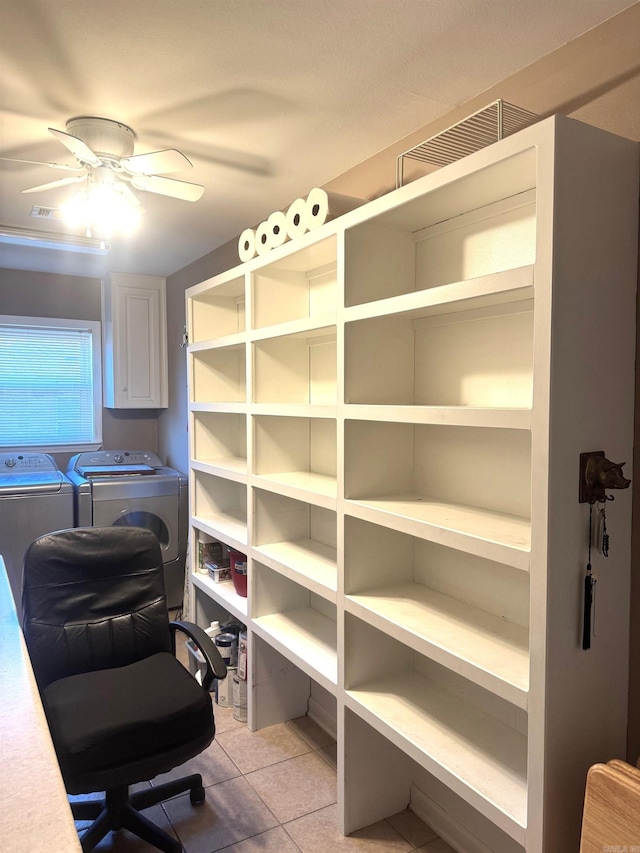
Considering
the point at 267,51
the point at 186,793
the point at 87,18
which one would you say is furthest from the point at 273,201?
the point at 186,793

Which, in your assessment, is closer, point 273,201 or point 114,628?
point 114,628

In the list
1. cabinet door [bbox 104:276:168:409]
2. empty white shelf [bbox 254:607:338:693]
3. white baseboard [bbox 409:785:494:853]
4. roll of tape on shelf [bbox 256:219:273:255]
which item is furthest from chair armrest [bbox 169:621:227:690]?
cabinet door [bbox 104:276:168:409]

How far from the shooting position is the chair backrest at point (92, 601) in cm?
213

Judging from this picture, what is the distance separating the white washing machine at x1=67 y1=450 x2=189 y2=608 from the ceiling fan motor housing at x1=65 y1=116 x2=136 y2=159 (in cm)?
221

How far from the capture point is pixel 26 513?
11.4 ft

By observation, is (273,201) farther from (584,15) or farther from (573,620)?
(573,620)

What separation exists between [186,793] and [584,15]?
9.36 feet

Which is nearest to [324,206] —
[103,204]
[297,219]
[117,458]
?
[297,219]

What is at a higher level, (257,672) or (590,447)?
(590,447)

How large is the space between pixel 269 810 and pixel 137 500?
7.08 ft

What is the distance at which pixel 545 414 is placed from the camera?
125 cm

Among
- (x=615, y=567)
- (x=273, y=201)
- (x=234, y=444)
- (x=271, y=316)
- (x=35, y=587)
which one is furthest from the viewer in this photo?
(x=234, y=444)

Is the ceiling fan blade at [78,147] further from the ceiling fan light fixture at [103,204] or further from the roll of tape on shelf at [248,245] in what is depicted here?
the roll of tape on shelf at [248,245]

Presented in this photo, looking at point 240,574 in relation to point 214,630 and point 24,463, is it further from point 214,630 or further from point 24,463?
point 24,463
